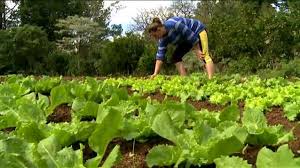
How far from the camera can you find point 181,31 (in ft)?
31.7

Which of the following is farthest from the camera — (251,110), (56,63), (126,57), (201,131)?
(56,63)

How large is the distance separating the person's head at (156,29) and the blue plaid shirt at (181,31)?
0.31 metres

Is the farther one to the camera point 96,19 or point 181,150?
point 96,19

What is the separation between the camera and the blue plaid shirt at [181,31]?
9.55 m

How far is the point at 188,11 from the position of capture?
47.2 m

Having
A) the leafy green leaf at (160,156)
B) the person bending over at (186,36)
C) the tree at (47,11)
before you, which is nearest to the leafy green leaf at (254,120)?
the leafy green leaf at (160,156)

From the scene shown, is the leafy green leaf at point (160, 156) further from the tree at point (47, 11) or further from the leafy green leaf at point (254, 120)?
the tree at point (47, 11)

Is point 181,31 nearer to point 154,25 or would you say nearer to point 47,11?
point 154,25

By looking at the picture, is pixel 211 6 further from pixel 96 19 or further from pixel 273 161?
pixel 273 161

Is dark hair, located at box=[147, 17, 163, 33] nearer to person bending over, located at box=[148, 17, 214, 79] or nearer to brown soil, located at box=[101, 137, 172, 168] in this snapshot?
person bending over, located at box=[148, 17, 214, 79]

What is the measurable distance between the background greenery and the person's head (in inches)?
172

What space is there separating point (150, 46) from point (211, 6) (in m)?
20.5

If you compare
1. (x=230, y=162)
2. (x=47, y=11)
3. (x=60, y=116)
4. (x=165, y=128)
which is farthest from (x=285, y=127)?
(x=47, y=11)

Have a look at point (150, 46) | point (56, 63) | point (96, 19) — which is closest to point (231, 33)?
point (150, 46)
